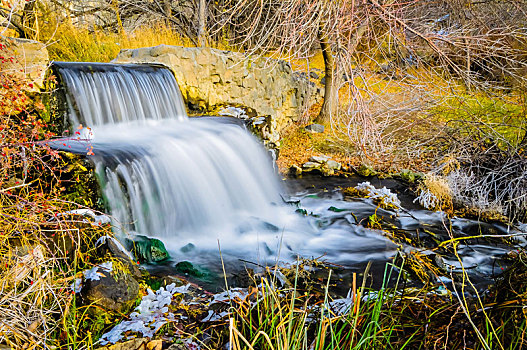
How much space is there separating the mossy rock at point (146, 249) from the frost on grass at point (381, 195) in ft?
11.8

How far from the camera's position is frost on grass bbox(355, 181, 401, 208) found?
587cm

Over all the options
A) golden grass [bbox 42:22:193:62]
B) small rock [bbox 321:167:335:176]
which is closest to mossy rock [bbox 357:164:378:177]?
small rock [bbox 321:167:335:176]

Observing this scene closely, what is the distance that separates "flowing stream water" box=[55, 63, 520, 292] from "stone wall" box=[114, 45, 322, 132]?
1.69 feet

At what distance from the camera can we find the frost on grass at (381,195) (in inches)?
231

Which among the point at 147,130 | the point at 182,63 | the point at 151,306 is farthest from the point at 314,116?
the point at 151,306

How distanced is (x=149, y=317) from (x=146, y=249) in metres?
1.35

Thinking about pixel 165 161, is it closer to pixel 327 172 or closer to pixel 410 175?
pixel 327 172

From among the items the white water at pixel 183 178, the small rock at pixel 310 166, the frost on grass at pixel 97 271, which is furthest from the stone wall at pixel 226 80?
the frost on grass at pixel 97 271

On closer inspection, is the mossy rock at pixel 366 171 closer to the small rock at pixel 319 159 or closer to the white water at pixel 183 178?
the small rock at pixel 319 159

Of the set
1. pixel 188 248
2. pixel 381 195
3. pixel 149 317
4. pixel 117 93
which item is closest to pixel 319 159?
pixel 381 195

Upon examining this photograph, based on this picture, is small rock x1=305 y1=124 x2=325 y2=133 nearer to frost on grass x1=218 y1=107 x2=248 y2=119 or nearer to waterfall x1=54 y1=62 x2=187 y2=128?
frost on grass x1=218 y1=107 x2=248 y2=119

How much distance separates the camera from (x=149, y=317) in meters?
2.64

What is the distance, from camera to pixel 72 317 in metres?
2.41

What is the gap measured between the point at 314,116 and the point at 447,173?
205 inches
